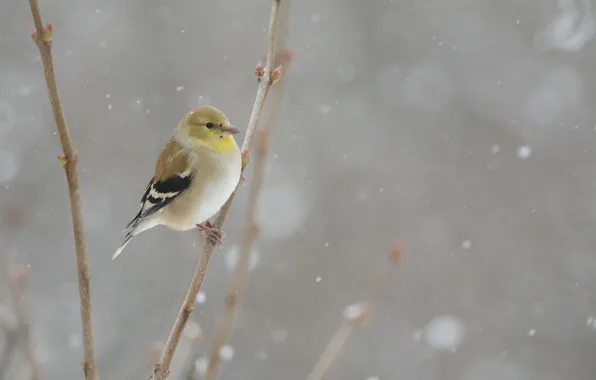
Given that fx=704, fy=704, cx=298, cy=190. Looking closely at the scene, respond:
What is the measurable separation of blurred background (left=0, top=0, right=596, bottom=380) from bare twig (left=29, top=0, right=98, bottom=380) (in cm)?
Result: 748

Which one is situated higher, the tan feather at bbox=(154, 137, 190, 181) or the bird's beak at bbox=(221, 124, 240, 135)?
the tan feather at bbox=(154, 137, 190, 181)

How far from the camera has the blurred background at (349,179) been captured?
925 cm

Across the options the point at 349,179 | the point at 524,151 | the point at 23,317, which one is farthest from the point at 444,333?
the point at 23,317

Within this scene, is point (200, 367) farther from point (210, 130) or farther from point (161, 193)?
point (210, 130)

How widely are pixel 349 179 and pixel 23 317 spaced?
9287 mm

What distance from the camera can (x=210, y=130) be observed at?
1.91 m

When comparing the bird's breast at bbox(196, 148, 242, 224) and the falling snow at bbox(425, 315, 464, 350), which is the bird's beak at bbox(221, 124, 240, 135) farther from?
the falling snow at bbox(425, 315, 464, 350)

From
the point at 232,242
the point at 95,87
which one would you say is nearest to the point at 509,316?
the point at 232,242

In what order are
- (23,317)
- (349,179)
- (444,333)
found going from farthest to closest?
(349,179) → (444,333) → (23,317)

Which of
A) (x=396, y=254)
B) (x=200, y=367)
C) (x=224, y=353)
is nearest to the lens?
(x=396, y=254)

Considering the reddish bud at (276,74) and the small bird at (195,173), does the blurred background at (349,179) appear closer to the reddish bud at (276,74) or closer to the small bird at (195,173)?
the small bird at (195,173)

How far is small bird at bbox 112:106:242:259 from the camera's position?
185cm

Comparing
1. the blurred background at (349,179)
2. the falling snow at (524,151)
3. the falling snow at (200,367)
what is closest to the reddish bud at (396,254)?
the falling snow at (200,367)

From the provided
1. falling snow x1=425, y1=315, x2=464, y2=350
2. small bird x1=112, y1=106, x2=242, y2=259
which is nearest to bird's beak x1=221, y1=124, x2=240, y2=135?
small bird x1=112, y1=106, x2=242, y2=259
